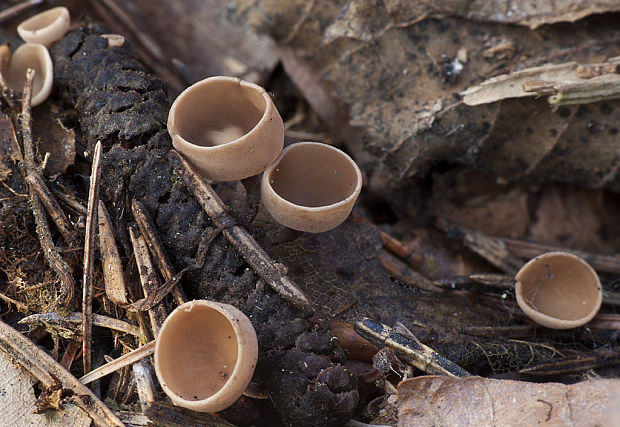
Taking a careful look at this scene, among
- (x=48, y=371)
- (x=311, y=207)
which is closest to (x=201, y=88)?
(x=311, y=207)

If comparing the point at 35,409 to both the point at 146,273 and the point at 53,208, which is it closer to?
the point at 146,273

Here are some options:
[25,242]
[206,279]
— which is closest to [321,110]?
[206,279]

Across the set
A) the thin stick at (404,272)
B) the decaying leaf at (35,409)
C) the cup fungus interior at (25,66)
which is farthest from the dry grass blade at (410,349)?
the cup fungus interior at (25,66)

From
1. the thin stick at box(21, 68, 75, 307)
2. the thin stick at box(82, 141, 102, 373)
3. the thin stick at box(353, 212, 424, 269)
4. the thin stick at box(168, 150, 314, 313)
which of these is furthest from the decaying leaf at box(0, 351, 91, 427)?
the thin stick at box(353, 212, 424, 269)

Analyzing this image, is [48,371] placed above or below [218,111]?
below

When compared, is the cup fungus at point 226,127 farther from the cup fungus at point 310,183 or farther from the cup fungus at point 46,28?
the cup fungus at point 46,28

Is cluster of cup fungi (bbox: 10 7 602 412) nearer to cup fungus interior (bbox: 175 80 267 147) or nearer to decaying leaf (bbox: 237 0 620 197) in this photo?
cup fungus interior (bbox: 175 80 267 147)
